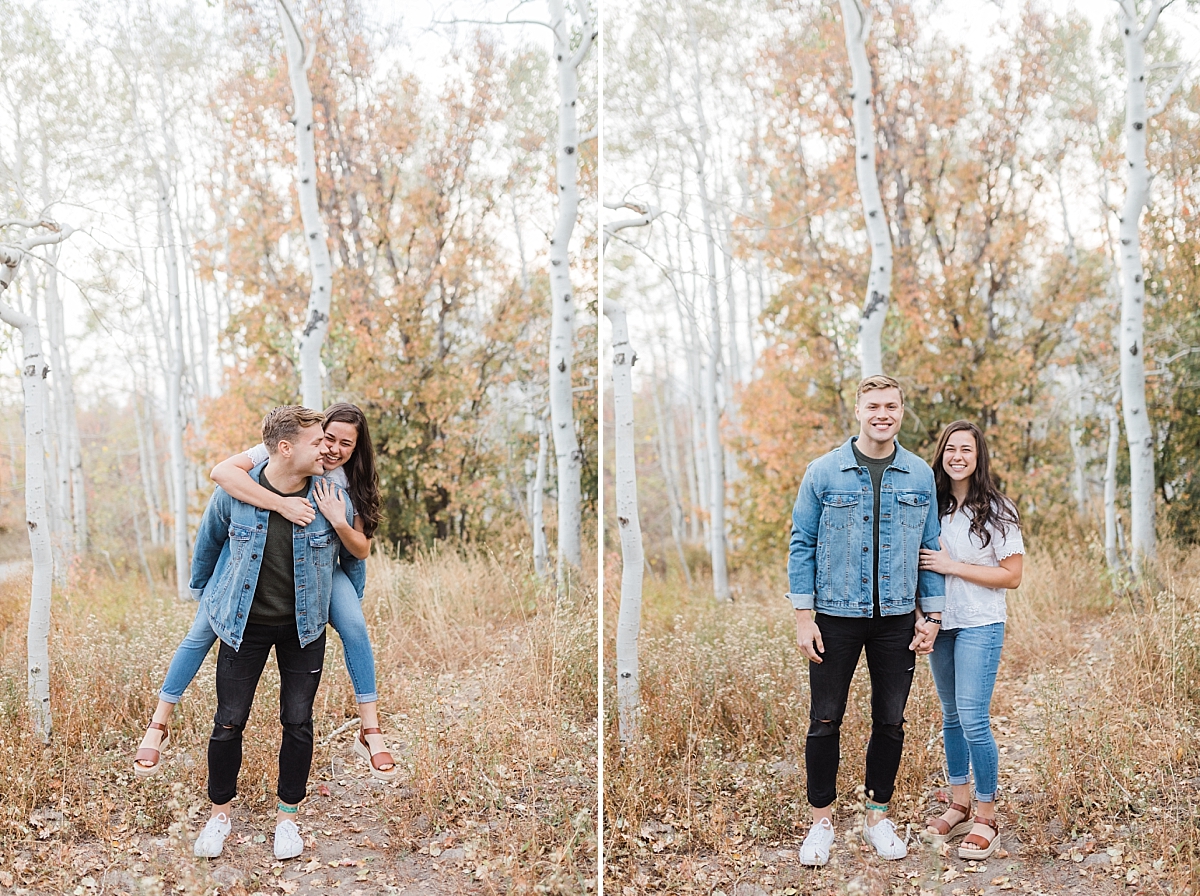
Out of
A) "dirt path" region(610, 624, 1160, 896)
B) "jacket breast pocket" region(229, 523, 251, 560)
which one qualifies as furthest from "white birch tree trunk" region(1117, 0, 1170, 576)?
"jacket breast pocket" region(229, 523, 251, 560)

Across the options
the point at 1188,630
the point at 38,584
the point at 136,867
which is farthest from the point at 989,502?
the point at 38,584

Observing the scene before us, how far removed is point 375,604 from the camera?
3.96m

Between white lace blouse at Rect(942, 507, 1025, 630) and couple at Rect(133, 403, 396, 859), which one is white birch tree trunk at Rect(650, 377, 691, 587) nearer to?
white lace blouse at Rect(942, 507, 1025, 630)

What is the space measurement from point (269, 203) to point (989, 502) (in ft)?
15.3

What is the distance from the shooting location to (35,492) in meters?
3.17

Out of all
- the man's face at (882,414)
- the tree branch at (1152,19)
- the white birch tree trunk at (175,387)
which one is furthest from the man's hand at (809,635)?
the tree branch at (1152,19)

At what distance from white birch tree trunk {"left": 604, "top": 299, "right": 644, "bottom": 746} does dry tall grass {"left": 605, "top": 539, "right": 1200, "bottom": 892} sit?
0.40 ft

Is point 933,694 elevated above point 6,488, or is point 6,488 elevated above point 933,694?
point 6,488

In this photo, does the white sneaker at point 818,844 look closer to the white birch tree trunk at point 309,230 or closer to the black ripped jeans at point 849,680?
the black ripped jeans at point 849,680

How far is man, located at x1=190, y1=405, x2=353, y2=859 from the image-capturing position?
2.57 m

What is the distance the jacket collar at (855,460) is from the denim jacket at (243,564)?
1543mm

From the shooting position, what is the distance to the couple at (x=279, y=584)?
258 centimetres

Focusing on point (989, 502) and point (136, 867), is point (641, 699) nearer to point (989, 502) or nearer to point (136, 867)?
point (989, 502)

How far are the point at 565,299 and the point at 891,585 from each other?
2.26 metres
